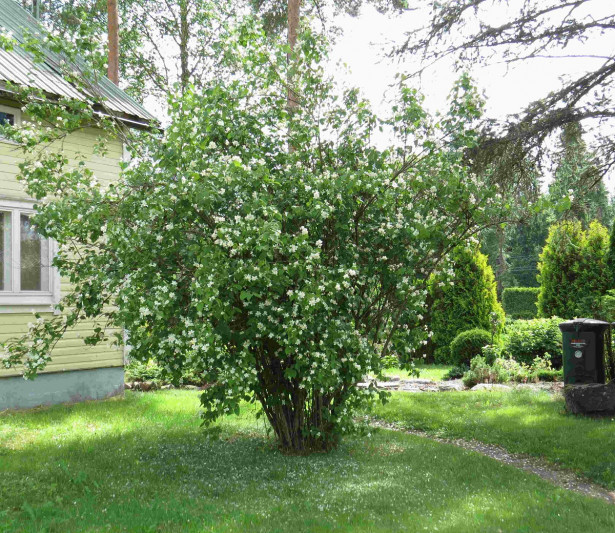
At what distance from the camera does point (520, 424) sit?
8.05 meters

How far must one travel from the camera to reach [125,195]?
5730mm

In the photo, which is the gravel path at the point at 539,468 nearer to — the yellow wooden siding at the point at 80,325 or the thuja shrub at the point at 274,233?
the thuja shrub at the point at 274,233

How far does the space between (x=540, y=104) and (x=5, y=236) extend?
841cm

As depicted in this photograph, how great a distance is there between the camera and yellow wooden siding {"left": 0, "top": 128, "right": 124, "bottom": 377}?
890 cm

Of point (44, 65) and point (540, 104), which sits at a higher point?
point (44, 65)

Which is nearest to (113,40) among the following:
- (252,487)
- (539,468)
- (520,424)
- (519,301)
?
(520,424)

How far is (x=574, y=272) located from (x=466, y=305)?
2.76 metres

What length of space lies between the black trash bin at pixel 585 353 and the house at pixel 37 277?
7.28 metres

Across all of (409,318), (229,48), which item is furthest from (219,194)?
(409,318)

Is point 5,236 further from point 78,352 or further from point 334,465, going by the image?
point 334,465

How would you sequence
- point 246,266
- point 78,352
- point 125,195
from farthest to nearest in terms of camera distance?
point 78,352 → point 125,195 → point 246,266

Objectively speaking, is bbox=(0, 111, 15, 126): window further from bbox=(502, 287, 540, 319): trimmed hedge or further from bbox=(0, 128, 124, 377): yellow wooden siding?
bbox=(502, 287, 540, 319): trimmed hedge

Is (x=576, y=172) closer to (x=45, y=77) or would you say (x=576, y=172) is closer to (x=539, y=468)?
(x=539, y=468)

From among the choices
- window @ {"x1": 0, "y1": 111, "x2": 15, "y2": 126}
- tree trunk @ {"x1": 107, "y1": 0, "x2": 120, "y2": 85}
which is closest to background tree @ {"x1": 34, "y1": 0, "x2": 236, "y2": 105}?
tree trunk @ {"x1": 107, "y1": 0, "x2": 120, "y2": 85}
